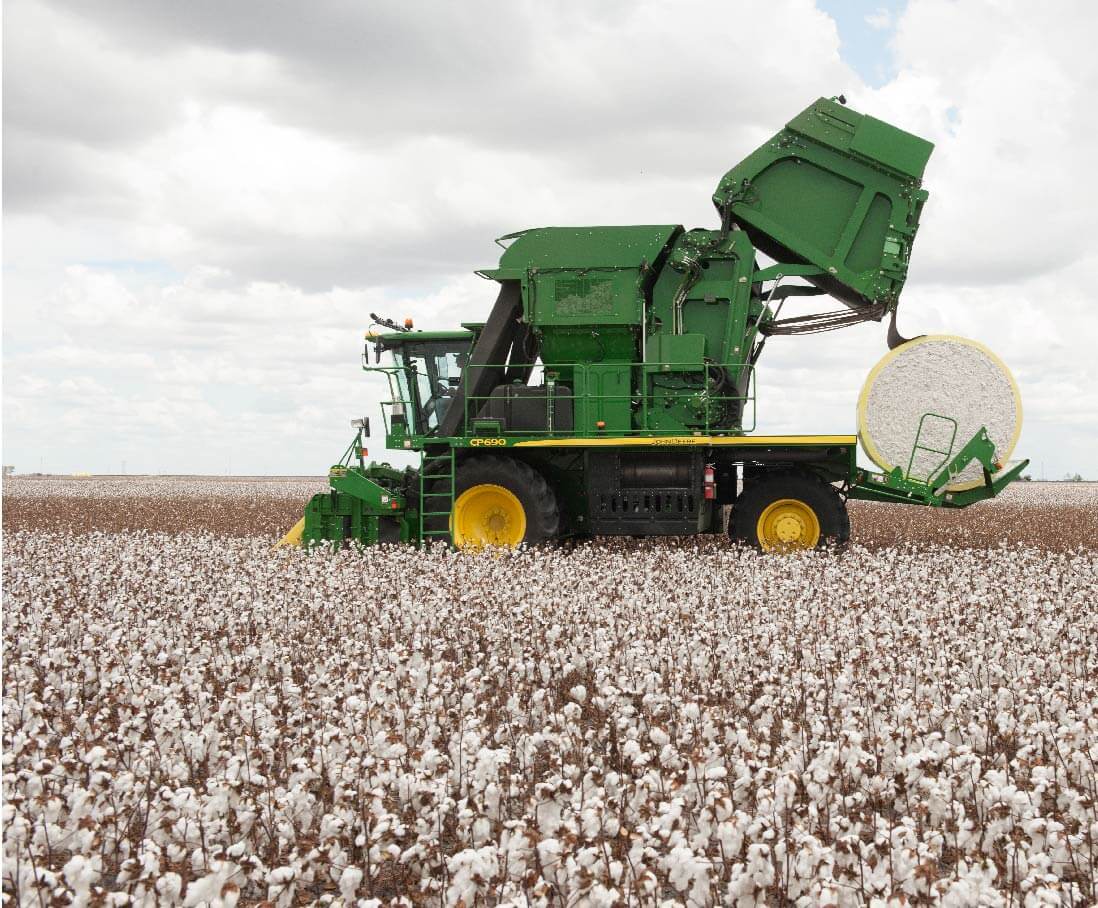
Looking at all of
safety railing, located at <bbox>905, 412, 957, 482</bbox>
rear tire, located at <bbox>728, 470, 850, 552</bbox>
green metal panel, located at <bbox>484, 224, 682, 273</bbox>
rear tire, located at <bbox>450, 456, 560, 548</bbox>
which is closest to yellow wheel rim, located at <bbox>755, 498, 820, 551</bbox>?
rear tire, located at <bbox>728, 470, 850, 552</bbox>

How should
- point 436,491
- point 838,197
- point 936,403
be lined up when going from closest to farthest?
point 936,403
point 838,197
point 436,491

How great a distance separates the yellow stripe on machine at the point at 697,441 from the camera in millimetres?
14094

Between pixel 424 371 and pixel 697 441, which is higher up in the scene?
pixel 424 371

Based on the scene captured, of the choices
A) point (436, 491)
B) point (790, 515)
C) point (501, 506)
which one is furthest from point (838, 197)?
point (436, 491)

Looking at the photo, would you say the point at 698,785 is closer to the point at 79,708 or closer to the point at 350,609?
the point at 79,708

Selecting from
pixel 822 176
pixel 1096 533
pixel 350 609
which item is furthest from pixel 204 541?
pixel 1096 533

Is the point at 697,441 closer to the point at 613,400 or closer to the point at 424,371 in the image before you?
the point at 613,400

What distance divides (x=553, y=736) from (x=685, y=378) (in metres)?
9.61

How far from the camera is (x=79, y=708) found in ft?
23.9

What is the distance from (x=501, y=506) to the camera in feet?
49.6

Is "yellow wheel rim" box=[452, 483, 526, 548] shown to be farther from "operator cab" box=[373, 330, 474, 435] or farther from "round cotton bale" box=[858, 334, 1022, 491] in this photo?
"round cotton bale" box=[858, 334, 1022, 491]

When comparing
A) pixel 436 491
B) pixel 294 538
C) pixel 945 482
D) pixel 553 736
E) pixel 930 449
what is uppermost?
pixel 930 449

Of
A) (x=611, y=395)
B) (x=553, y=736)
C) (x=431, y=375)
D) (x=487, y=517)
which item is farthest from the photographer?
(x=431, y=375)

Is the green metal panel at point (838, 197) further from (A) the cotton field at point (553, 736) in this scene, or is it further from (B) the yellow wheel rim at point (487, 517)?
(B) the yellow wheel rim at point (487, 517)
